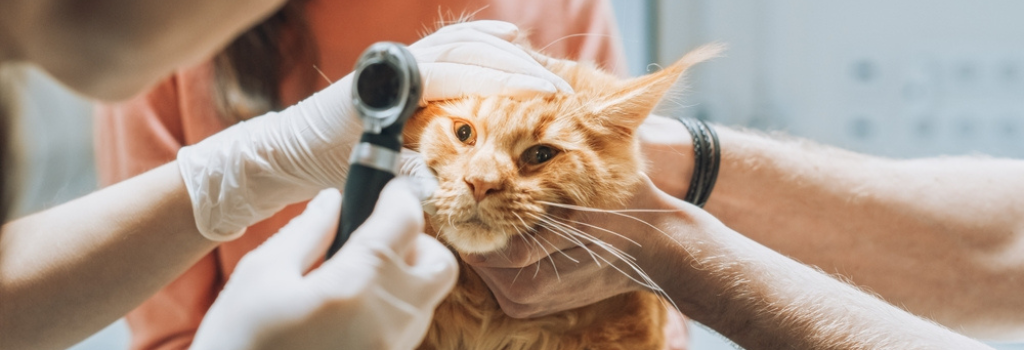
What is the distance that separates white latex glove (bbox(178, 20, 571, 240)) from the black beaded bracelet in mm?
403

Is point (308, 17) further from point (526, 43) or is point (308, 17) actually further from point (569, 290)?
point (569, 290)

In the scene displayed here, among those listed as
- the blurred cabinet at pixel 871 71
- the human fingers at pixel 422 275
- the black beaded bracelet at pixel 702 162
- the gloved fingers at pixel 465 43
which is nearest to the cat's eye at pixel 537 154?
the gloved fingers at pixel 465 43

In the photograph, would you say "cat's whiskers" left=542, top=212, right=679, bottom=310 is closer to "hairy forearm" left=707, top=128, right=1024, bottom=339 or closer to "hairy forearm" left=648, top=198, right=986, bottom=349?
"hairy forearm" left=648, top=198, right=986, bottom=349

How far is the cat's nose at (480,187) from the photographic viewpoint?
28.5 inches

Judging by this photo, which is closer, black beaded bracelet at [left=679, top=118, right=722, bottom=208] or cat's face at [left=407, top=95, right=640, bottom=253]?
cat's face at [left=407, top=95, right=640, bottom=253]

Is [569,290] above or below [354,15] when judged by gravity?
below

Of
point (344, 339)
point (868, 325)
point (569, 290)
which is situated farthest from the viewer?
point (569, 290)

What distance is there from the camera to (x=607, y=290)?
871 millimetres

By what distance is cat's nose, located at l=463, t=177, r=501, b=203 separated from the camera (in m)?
0.73

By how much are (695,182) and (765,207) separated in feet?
0.54

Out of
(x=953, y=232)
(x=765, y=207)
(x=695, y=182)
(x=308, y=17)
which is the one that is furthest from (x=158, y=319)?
(x=953, y=232)

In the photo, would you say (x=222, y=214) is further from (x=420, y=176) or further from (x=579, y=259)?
(x=579, y=259)

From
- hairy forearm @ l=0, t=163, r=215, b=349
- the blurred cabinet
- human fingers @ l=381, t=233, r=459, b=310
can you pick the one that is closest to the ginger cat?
human fingers @ l=381, t=233, r=459, b=310

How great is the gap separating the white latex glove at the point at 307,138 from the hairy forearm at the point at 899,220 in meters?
0.55
